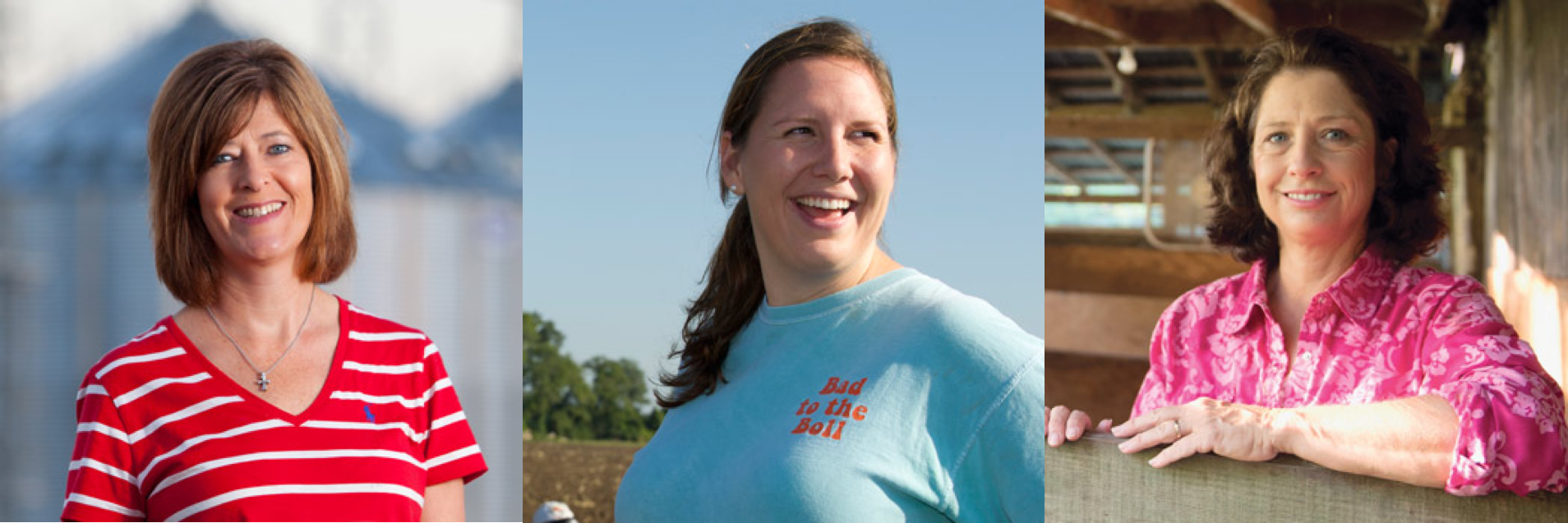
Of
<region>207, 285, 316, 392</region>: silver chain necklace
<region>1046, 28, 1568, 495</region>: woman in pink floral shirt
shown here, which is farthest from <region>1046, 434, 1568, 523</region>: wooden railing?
<region>207, 285, 316, 392</region>: silver chain necklace

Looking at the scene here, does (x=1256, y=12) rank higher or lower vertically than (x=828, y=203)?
higher

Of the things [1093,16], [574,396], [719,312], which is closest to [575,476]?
[574,396]

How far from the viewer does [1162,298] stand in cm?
255

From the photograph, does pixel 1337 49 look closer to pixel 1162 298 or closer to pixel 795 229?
pixel 1162 298

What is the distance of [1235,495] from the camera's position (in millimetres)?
1811

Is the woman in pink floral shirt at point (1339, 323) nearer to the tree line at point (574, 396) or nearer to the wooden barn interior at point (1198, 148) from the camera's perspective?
the wooden barn interior at point (1198, 148)

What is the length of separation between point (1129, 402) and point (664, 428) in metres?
1.34

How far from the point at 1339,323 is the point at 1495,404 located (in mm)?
286

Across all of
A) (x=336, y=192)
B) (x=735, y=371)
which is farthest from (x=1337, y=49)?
(x=336, y=192)

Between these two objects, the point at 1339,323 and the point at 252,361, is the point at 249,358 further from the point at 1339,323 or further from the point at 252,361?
the point at 1339,323

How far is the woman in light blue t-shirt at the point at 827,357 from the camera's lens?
1448 millimetres

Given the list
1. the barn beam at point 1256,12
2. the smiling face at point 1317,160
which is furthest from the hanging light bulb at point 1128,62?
the smiling face at point 1317,160

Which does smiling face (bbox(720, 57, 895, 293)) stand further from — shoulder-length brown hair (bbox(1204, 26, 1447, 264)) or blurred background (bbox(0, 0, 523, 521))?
shoulder-length brown hair (bbox(1204, 26, 1447, 264))

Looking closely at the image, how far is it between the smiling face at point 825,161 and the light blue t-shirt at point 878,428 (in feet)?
0.22
